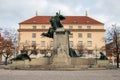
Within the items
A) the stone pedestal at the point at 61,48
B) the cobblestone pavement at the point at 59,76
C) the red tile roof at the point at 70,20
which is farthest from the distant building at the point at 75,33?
the cobblestone pavement at the point at 59,76

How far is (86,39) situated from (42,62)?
63.5 m

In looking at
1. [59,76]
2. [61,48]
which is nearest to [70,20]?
[61,48]

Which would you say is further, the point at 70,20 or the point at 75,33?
the point at 70,20

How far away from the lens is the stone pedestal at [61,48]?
102 ft

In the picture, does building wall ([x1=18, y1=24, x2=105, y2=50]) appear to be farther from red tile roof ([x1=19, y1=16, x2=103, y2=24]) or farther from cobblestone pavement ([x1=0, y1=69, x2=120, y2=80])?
cobblestone pavement ([x1=0, y1=69, x2=120, y2=80])

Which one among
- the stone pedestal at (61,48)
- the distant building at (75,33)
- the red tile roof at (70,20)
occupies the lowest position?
the stone pedestal at (61,48)

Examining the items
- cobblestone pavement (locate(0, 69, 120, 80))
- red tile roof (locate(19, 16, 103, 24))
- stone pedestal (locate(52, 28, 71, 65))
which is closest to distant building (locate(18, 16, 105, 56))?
red tile roof (locate(19, 16, 103, 24))

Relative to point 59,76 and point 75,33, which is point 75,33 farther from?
point 59,76

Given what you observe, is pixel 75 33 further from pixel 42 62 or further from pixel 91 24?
pixel 42 62

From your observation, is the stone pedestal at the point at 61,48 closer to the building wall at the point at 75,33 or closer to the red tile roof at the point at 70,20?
the building wall at the point at 75,33

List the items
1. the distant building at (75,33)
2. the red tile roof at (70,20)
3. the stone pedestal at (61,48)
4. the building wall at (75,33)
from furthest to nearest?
the red tile roof at (70,20) < the distant building at (75,33) < the building wall at (75,33) < the stone pedestal at (61,48)

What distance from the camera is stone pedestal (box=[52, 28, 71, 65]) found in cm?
3123

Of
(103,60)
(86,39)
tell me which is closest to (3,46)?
(103,60)

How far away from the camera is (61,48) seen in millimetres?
31766
